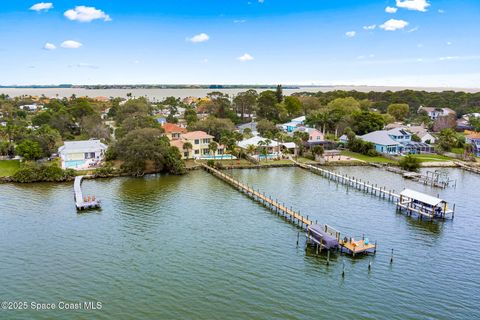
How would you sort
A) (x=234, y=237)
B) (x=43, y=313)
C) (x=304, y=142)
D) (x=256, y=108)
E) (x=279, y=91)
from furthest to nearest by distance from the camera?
(x=279, y=91) → (x=256, y=108) → (x=304, y=142) → (x=234, y=237) → (x=43, y=313)

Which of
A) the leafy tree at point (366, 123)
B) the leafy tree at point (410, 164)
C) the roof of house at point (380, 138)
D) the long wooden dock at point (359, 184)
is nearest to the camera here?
the long wooden dock at point (359, 184)

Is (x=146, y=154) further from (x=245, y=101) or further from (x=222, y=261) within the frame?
(x=245, y=101)

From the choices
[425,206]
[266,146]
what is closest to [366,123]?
[266,146]

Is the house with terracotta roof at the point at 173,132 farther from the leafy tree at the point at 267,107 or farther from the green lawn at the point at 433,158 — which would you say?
the green lawn at the point at 433,158

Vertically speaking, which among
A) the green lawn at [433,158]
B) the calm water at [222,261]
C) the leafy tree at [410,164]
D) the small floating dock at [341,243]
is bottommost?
the calm water at [222,261]

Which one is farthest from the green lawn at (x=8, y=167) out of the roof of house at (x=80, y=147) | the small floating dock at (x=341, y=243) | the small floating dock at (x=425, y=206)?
the small floating dock at (x=425, y=206)

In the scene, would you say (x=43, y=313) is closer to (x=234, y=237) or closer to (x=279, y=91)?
(x=234, y=237)

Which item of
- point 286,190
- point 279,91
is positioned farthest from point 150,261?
point 279,91
